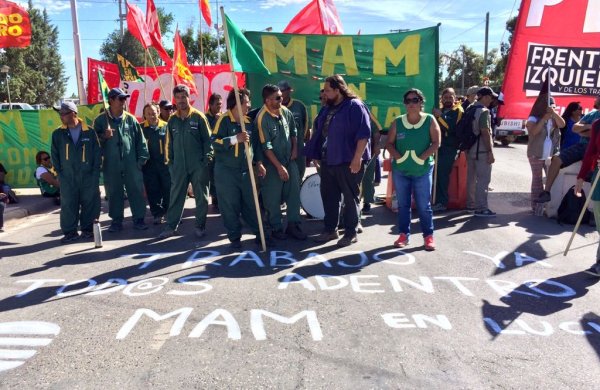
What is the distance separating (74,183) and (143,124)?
1.48m

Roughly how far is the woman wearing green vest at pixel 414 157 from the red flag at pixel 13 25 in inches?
265

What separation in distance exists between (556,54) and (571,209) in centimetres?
285

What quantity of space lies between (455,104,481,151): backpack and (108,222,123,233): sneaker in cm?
509

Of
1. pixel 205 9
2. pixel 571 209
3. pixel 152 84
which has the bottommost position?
pixel 571 209

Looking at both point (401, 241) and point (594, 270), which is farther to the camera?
point (401, 241)

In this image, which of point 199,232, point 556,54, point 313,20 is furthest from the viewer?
point 313,20

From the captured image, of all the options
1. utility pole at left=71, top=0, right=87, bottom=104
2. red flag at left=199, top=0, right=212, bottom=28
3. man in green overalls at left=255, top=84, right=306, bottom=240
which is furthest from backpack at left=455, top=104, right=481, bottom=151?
utility pole at left=71, top=0, right=87, bottom=104

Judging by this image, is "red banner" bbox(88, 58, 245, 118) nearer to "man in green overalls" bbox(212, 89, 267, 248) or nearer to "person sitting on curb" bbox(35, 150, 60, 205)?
"person sitting on curb" bbox(35, 150, 60, 205)

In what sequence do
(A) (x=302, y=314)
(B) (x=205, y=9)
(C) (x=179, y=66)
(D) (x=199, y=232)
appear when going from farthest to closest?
(C) (x=179, y=66) < (B) (x=205, y=9) < (D) (x=199, y=232) < (A) (x=302, y=314)

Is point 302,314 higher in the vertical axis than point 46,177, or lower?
lower

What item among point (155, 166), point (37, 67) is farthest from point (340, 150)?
point (37, 67)

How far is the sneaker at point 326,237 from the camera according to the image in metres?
6.04

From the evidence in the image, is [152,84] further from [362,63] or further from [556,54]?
[556,54]

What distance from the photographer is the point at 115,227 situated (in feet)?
22.5
